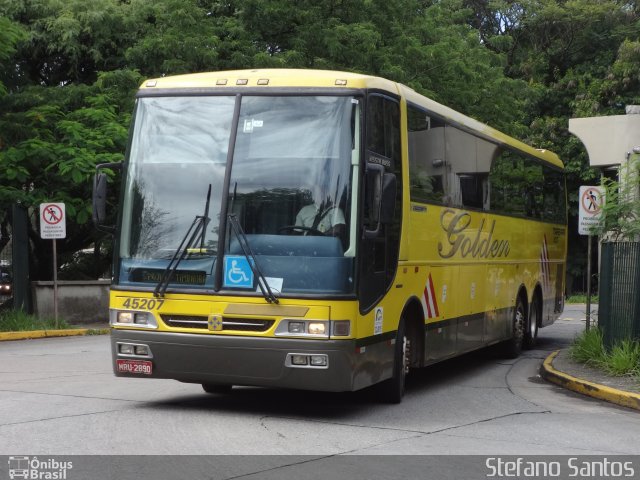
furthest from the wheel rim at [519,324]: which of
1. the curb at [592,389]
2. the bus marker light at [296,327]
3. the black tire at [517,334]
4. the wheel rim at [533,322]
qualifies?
the bus marker light at [296,327]

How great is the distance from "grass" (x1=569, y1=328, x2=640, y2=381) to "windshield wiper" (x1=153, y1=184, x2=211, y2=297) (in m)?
5.88

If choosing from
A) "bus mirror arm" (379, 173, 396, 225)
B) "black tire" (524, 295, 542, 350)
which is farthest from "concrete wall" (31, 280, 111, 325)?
"bus mirror arm" (379, 173, 396, 225)

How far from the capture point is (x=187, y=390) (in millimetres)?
11711

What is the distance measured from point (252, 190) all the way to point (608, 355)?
21.5ft

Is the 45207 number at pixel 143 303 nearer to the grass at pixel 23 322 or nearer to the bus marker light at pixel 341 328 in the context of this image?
the bus marker light at pixel 341 328

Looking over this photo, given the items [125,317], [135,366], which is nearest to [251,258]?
[125,317]

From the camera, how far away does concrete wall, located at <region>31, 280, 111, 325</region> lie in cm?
2364

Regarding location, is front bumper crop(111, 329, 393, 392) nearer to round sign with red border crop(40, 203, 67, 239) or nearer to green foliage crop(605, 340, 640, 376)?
green foliage crop(605, 340, 640, 376)

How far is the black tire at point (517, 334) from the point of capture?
17406mm

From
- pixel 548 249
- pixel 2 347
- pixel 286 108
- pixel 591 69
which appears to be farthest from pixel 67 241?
pixel 591 69

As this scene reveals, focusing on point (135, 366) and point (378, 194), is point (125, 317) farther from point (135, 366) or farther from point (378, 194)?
point (378, 194)

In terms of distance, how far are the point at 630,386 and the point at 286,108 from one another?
5.48 metres

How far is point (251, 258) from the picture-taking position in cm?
948

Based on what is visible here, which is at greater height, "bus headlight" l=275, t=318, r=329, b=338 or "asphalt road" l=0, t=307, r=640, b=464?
"bus headlight" l=275, t=318, r=329, b=338
